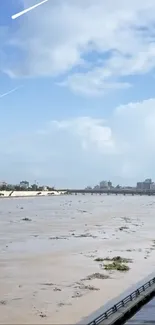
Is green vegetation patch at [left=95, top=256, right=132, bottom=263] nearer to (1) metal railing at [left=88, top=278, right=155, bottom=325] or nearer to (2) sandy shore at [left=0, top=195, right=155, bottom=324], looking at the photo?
(2) sandy shore at [left=0, top=195, right=155, bottom=324]

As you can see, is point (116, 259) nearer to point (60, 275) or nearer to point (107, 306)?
point (60, 275)

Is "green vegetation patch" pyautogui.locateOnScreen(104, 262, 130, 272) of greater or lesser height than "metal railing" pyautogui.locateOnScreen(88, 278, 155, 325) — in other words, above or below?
below

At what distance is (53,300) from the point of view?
56.1 ft

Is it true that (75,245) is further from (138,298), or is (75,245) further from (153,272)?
(138,298)

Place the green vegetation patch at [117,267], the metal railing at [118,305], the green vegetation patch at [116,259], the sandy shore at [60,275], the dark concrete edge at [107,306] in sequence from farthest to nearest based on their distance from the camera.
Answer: the green vegetation patch at [116,259], the green vegetation patch at [117,267], the sandy shore at [60,275], the dark concrete edge at [107,306], the metal railing at [118,305]

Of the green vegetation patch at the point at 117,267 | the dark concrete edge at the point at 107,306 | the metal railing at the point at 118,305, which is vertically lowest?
the dark concrete edge at the point at 107,306

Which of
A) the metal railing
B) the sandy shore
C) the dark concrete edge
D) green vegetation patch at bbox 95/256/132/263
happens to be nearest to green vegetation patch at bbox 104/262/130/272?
the sandy shore

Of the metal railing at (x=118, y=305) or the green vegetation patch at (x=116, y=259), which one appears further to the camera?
the green vegetation patch at (x=116, y=259)

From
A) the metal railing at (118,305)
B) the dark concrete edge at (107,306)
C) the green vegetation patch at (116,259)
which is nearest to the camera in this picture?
the metal railing at (118,305)

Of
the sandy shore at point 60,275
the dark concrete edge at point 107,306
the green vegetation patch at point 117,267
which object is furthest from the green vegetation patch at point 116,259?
the dark concrete edge at point 107,306

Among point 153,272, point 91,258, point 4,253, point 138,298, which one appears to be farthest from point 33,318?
point 4,253

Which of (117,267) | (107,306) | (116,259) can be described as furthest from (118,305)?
(116,259)

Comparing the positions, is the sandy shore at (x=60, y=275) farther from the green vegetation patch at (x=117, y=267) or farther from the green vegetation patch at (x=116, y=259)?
the green vegetation patch at (x=116, y=259)

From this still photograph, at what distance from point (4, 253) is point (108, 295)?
44.5 feet
